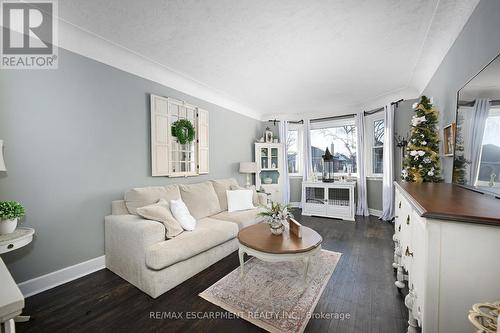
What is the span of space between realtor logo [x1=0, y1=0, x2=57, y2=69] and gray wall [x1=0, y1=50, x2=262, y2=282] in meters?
0.09

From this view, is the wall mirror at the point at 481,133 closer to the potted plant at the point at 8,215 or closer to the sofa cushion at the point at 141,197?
the sofa cushion at the point at 141,197

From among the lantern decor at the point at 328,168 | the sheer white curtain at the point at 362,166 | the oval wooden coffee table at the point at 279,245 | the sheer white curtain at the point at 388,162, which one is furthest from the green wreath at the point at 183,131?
the sheer white curtain at the point at 388,162

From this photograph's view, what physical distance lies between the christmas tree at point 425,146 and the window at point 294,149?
3.10 m

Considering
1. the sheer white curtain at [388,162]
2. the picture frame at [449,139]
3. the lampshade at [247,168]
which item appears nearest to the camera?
the picture frame at [449,139]

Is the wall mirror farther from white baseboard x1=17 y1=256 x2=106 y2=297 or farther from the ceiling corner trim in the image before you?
white baseboard x1=17 y1=256 x2=106 y2=297

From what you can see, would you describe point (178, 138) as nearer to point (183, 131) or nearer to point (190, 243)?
point (183, 131)

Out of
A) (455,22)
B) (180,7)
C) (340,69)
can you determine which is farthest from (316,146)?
(180,7)

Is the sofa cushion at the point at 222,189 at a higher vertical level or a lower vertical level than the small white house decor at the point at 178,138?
lower

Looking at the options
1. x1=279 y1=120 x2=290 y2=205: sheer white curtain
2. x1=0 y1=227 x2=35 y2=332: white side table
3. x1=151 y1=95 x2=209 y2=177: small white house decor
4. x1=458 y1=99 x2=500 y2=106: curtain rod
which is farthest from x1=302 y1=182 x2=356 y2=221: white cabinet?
x1=0 y1=227 x2=35 y2=332: white side table

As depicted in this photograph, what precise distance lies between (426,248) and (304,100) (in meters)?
4.07

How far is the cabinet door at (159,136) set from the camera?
2.97 metres

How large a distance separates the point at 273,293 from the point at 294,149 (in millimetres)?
4282

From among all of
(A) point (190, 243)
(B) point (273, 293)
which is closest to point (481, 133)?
(B) point (273, 293)

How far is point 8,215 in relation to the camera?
1.67 meters
